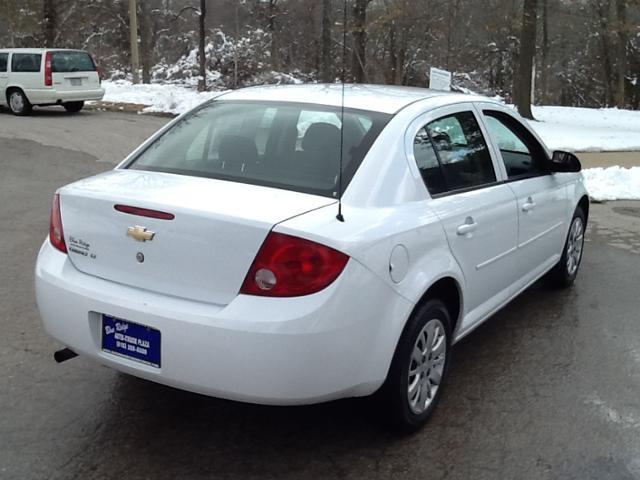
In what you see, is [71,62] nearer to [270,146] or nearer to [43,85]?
[43,85]

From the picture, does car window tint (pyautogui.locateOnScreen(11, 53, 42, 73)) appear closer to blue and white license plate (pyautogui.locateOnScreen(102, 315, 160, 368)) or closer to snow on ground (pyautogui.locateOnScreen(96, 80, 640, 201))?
snow on ground (pyautogui.locateOnScreen(96, 80, 640, 201))

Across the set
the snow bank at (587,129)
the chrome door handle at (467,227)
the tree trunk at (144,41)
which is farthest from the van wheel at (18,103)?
the tree trunk at (144,41)

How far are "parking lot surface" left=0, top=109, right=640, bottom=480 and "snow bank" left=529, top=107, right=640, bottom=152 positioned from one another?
1079cm

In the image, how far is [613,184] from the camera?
10.3m

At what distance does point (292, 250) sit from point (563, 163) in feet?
9.48

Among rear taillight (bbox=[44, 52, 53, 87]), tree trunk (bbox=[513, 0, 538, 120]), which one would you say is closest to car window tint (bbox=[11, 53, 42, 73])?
rear taillight (bbox=[44, 52, 53, 87])

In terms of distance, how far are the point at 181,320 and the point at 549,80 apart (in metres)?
45.5

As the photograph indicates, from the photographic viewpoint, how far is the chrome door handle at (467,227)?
11.8ft

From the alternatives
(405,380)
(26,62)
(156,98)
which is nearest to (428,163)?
(405,380)

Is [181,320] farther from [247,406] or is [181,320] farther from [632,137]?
[632,137]

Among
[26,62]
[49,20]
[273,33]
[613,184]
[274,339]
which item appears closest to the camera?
[274,339]

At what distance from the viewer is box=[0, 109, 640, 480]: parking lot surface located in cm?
310

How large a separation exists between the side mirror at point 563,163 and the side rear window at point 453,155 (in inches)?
38.4

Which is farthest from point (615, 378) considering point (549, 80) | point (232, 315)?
point (549, 80)
